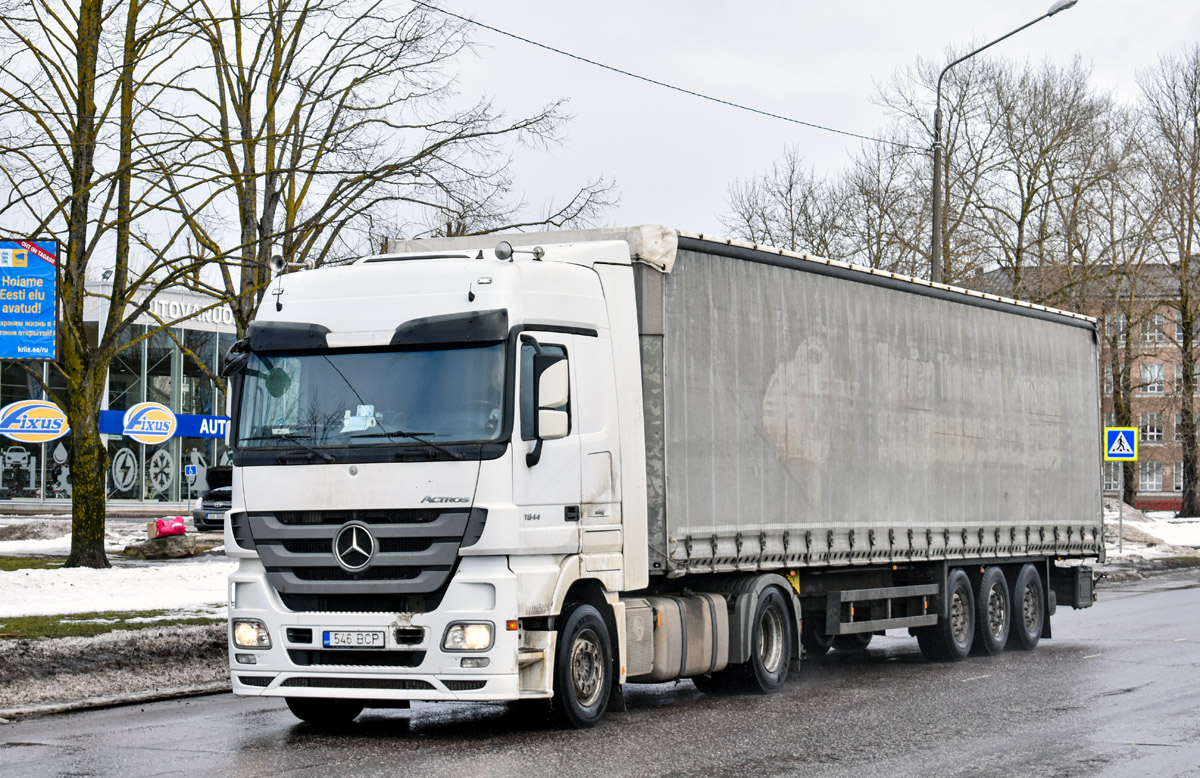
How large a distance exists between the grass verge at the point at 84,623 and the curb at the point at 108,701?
1.71 meters

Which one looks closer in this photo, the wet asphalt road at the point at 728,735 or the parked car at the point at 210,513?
the wet asphalt road at the point at 728,735

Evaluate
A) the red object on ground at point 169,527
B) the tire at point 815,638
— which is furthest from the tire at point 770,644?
the red object on ground at point 169,527

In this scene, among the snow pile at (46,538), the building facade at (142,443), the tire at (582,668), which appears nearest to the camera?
the tire at (582,668)

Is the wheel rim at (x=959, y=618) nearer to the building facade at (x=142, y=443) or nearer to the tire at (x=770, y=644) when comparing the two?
the tire at (x=770, y=644)

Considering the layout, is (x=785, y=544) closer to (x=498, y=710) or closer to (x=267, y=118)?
(x=498, y=710)

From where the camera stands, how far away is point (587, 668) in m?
10.2

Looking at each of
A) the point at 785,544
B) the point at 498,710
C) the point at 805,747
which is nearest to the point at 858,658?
the point at 785,544

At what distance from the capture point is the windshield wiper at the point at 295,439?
31.8 ft

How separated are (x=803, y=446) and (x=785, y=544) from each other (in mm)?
Answer: 891

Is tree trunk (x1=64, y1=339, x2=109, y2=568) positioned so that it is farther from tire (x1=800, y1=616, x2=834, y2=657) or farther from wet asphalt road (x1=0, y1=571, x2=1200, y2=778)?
tire (x1=800, y1=616, x2=834, y2=657)

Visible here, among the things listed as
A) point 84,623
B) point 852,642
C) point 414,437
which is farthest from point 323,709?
point 852,642

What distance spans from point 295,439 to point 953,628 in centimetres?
805

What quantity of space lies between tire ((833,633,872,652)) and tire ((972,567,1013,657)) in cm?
114

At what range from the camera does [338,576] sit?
9617 millimetres
